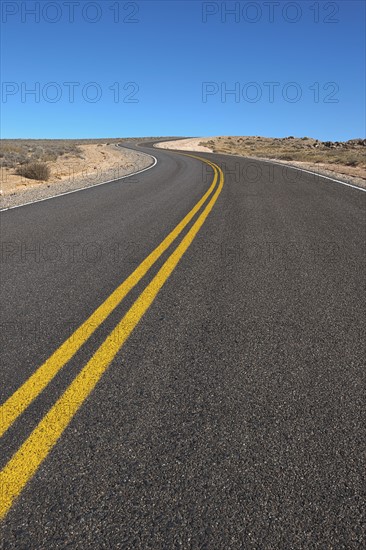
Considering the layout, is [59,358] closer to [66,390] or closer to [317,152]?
[66,390]

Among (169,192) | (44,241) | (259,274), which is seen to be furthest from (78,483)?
(169,192)

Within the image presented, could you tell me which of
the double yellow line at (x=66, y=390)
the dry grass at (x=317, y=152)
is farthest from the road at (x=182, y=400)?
the dry grass at (x=317, y=152)

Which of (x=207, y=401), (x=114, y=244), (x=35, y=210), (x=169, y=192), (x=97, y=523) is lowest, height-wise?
(x=97, y=523)

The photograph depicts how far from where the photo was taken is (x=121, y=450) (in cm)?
198

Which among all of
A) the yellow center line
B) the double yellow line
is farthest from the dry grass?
the double yellow line

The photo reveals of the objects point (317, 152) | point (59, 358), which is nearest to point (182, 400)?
point (59, 358)

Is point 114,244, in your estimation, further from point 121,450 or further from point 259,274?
point 121,450

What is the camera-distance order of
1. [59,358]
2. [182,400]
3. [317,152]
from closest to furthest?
[182,400], [59,358], [317,152]

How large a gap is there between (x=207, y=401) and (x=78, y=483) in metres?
0.87

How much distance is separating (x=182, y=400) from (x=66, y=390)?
0.71 meters

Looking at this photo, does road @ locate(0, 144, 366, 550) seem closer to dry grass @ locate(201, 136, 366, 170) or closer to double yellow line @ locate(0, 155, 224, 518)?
double yellow line @ locate(0, 155, 224, 518)

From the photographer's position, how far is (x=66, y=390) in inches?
94.3

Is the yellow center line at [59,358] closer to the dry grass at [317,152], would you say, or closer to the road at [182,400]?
the road at [182,400]

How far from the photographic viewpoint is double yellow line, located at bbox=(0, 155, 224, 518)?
1.82 m
